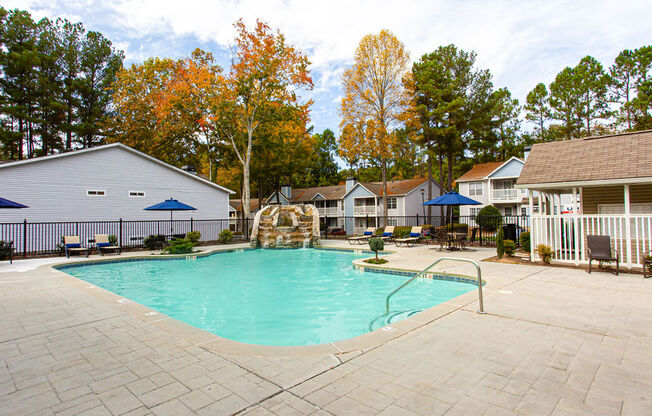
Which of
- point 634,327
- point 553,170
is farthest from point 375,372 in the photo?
point 553,170

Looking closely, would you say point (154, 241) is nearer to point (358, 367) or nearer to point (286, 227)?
point (286, 227)

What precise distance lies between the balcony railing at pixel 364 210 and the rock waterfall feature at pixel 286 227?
62.2 feet

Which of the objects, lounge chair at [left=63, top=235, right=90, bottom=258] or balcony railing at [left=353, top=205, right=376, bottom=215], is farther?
balcony railing at [left=353, top=205, right=376, bottom=215]

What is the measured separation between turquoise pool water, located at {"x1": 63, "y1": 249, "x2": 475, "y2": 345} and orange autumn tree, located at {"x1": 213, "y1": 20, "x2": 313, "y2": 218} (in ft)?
34.8

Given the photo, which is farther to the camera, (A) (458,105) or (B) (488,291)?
(A) (458,105)

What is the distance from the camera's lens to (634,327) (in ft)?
13.6

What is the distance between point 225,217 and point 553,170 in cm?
1918

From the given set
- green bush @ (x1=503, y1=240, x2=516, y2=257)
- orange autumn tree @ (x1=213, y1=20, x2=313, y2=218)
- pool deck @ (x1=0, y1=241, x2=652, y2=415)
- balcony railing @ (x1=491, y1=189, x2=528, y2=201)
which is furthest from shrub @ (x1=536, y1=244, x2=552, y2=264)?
balcony railing @ (x1=491, y1=189, x2=528, y2=201)

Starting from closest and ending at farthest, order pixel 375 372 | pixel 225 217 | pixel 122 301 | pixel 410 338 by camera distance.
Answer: pixel 375 372
pixel 410 338
pixel 122 301
pixel 225 217

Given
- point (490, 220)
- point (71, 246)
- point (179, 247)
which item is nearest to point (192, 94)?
point (179, 247)

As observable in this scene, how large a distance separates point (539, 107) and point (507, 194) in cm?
1082

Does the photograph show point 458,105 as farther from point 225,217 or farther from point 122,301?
point 122,301

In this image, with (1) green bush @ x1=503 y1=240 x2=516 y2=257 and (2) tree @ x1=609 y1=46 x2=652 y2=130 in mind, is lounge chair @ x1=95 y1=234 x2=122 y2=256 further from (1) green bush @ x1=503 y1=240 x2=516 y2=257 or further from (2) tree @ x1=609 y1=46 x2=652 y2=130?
(2) tree @ x1=609 y1=46 x2=652 y2=130

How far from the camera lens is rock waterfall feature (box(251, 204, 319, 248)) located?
56.4ft
